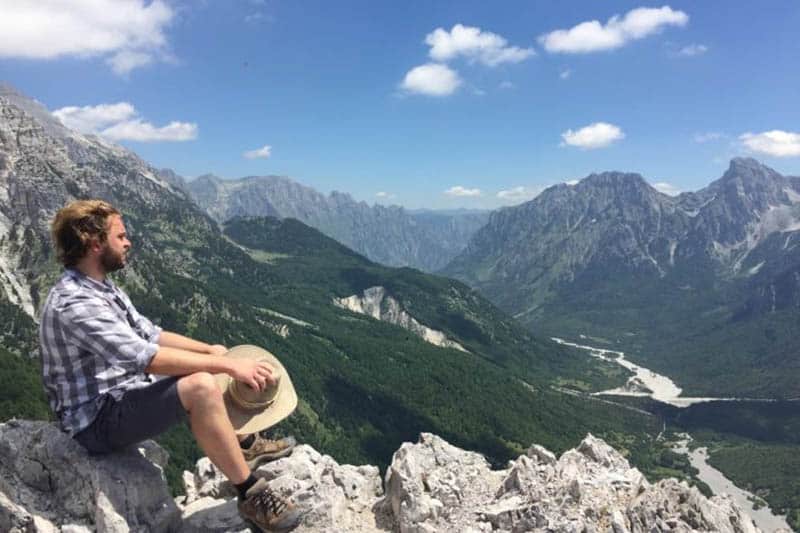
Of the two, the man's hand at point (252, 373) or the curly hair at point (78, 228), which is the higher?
the curly hair at point (78, 228)

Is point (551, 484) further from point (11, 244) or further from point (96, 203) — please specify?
point (11, 244)

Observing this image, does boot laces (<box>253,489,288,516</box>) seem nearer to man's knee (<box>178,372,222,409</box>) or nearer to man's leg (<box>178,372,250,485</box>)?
man's leg (<box>178,372,250,485</box>)

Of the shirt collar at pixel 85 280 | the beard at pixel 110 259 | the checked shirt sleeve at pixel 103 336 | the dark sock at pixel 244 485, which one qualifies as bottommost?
the dark sock at pixel 244 485

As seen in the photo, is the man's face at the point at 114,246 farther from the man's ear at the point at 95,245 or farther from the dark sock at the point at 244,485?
the dark sock at the point at 244,485

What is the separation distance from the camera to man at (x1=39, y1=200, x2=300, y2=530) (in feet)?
32.5

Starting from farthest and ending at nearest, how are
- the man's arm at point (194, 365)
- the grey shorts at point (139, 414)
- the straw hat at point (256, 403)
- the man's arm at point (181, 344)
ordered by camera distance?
1. the man's arm at point (181, 344)
2. the straw hat at point (256, 403)
3. the grey shorts at point (139, 414)
4. the man's arm at point (194, 365)

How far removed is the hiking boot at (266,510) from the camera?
11594 mm

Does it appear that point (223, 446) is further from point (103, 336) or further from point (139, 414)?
point (103, 336)

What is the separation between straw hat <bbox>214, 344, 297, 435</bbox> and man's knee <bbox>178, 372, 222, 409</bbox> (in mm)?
1011

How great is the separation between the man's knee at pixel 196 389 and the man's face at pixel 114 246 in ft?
9.11

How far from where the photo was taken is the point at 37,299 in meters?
193

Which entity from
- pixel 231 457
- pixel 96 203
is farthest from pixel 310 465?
pixel 96 203

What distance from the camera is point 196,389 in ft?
33.4

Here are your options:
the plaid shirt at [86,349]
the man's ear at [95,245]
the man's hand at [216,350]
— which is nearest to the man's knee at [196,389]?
the plaid shirt at [86,349]
